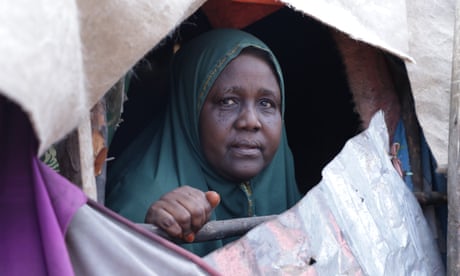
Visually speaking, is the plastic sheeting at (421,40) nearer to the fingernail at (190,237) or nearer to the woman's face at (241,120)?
the woman's face at (241,120)

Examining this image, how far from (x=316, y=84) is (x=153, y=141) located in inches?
36.6

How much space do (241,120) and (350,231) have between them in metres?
0.55

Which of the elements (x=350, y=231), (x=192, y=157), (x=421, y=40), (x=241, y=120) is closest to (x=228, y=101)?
(x=241, y=120)

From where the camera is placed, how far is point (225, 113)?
2.17 m

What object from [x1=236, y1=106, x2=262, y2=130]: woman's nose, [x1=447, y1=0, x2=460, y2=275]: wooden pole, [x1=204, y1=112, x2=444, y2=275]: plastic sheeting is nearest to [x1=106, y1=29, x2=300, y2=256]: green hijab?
[x1=236, y1=106, x2=262, y2=130]: woman's nose

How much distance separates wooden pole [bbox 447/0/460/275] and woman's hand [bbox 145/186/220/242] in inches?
35.5

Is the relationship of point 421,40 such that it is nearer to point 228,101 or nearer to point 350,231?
point 228,101

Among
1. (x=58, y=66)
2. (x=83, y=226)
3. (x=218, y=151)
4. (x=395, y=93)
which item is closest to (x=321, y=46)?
(x=395, y=93)

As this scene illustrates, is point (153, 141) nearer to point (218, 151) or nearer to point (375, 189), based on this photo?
point (218, 151)

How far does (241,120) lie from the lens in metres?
2.14

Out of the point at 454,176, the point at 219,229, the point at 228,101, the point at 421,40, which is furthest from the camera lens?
the point at 421,40

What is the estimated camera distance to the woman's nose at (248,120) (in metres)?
2.14

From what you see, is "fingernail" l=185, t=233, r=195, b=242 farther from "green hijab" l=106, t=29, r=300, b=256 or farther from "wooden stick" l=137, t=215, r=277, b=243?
"green hijab" l=106, t=29, r=300, b=256

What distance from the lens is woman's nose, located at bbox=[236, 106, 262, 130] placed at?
7.01 feet
